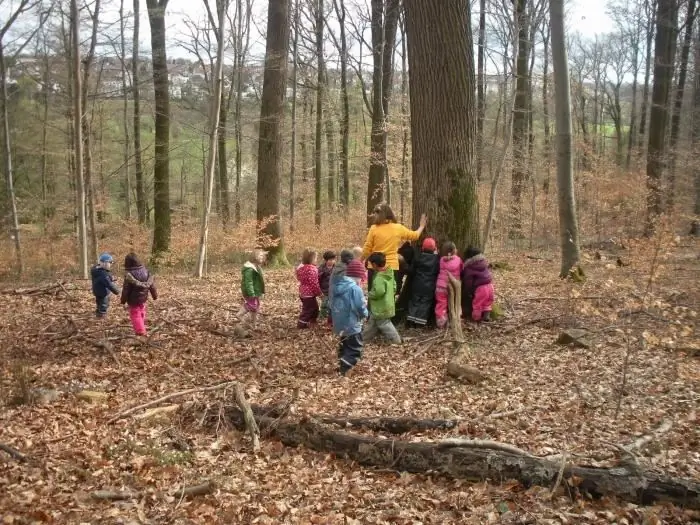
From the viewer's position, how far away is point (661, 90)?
1928 cm

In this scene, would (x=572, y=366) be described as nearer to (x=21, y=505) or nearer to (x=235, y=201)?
(x=21, y=505)

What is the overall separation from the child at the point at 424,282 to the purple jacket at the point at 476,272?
1.42 feet

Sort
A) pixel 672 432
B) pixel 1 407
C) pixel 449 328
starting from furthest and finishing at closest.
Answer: pixel 449 328, pixel 1 407, pixel 672 432

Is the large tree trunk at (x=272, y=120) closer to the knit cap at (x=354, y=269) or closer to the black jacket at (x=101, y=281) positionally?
the black jacket at (x=101, y=281)

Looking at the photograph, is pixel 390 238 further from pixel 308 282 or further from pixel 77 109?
pixel 77 109

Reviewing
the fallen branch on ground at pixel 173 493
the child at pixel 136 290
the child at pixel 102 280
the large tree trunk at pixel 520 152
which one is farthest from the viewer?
the large tree trunk at pixel 520 152

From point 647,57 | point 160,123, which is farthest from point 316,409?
point 647,57

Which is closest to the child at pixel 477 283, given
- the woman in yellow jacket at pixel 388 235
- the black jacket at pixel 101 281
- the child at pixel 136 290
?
the woman in yellow jacket at pixel 388 235

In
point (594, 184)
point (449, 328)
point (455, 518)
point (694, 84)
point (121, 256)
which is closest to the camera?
point (455, 518)

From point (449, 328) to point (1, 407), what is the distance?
5.74m

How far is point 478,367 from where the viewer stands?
647 cm

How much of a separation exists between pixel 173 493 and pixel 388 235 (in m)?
4.76

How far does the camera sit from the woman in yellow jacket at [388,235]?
7.81m

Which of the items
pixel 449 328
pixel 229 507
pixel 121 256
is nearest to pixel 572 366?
pixel 449 328
